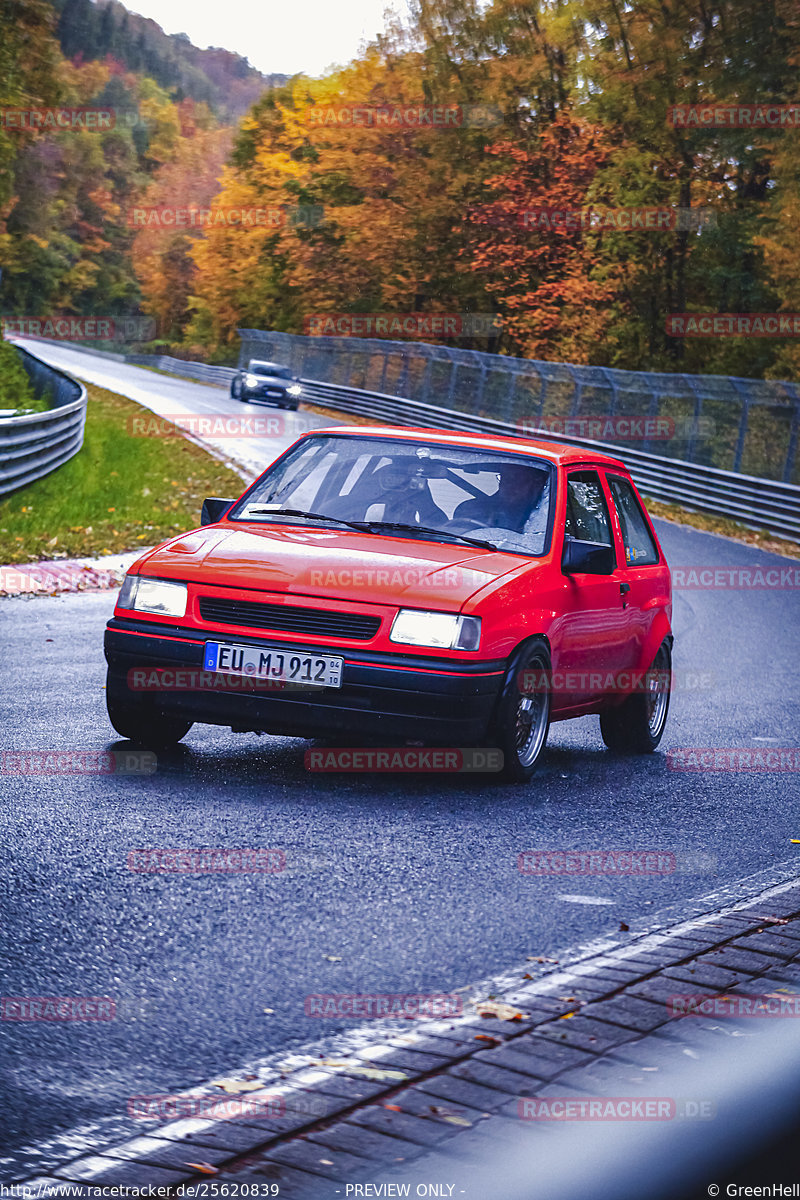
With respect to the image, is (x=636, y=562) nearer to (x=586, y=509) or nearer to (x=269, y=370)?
(x=586, y=509)

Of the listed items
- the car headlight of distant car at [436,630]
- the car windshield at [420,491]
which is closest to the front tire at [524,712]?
the car headlight of distant car at [436,630]

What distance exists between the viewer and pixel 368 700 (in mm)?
6602

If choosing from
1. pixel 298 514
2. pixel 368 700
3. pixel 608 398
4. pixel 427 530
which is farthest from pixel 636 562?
pixel 608 398

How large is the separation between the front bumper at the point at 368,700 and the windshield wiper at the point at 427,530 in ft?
3.05

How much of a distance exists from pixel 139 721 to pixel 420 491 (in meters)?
1.87

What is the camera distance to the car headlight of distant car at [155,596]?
6.92 metres

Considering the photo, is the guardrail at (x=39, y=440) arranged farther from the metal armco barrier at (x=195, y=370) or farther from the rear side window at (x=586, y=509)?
the metal armco barrier at (x=195, y=370)

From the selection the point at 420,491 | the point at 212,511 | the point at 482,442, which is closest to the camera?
the point at 420,491

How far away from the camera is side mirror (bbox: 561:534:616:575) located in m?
7.63

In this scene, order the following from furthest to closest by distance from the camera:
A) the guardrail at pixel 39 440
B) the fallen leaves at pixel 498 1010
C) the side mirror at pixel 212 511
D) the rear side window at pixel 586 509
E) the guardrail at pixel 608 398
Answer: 1. the guardrail at pixel 608 398
2. the guardrail at pixel 39 440
3. the rear side window at pixel 586 509
4. the side mirror at pixel 212 511
5. the fallen leaves at pixel 498 1010

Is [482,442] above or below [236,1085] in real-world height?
above

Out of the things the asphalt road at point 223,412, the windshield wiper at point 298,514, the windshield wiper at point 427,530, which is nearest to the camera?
the windshield wiper at point 427,530

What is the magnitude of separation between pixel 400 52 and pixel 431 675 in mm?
55087

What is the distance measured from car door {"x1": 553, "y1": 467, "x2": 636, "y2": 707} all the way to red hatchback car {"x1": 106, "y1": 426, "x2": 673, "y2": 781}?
0.5 inches
